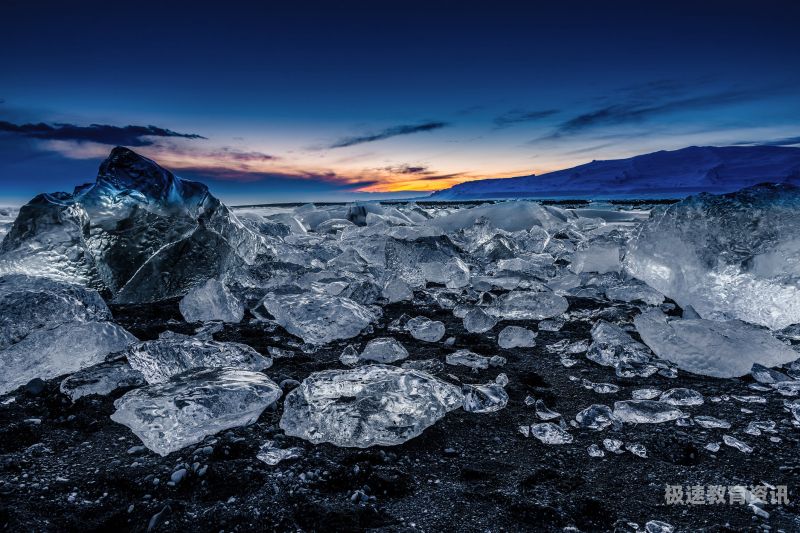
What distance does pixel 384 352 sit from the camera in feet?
5.42

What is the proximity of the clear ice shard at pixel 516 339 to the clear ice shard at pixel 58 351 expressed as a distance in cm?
156

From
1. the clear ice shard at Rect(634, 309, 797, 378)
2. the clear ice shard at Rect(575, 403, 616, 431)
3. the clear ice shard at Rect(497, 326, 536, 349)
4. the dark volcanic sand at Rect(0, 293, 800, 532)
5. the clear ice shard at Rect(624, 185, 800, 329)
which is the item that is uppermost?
the clear ice shard at Rect(624, 185, 800, 329)

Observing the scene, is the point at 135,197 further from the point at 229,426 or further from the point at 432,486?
the point at 432,486

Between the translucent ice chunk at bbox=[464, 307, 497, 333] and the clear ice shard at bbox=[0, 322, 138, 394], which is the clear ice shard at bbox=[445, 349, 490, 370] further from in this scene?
the clear ice shard at bbox=[0, 322, 138, 394]

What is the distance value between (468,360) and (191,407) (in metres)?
0.98

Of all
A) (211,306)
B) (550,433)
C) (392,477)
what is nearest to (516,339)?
(550,433)

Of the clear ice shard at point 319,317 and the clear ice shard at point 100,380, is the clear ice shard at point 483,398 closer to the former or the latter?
the clear ice shard at point 319,317

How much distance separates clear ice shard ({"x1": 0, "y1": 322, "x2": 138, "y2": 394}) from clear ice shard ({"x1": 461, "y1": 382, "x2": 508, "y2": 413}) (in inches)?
54.0

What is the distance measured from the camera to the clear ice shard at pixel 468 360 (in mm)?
1593

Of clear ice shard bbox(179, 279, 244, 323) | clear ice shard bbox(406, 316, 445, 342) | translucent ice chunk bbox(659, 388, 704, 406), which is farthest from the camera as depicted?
clear ice shard bbox(179, 279, 244, 323)

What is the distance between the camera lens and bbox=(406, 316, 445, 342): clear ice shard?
190cm

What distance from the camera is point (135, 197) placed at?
2.65 meters

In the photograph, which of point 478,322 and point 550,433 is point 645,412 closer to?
point 550,433

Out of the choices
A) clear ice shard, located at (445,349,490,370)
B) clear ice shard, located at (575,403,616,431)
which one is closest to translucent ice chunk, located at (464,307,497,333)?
clear ice shard, located at (445,349,490,370)
